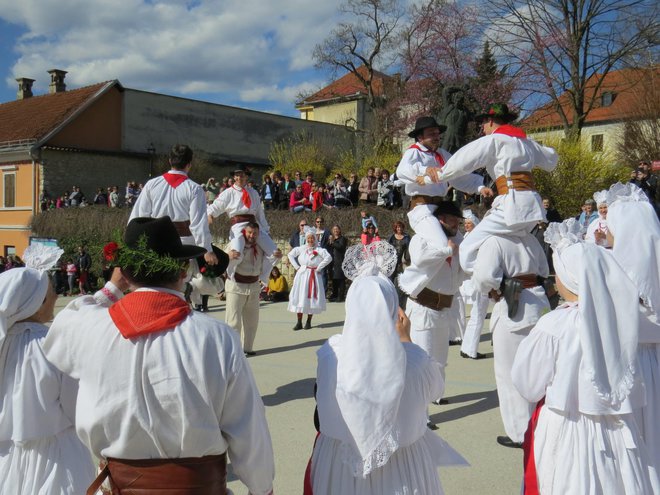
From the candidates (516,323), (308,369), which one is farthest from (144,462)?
(308,369)

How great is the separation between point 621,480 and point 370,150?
28612 millimetres

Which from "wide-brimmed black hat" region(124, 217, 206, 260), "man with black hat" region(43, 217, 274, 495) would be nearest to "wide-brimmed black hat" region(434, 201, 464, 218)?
"wide-brimmed black hat" region(124, 217, 206, 260)

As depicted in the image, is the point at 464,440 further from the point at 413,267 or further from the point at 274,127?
the point at 274,127

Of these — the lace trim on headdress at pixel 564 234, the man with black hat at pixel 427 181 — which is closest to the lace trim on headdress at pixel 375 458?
the lace trim on headdress at pixel 564 234

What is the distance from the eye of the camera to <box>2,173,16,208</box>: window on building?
2983 centimetres

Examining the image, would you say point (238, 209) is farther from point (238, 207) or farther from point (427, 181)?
point (427, 181)

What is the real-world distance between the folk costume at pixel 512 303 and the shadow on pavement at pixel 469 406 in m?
0.89

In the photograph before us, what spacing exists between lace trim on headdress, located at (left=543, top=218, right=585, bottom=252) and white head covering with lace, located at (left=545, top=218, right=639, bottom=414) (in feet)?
0.72

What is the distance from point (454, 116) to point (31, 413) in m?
6.19

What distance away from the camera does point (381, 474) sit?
2.81 m

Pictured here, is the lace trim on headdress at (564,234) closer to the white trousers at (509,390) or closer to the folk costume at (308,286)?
the white trousers at (509,390)

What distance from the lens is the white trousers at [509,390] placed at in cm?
464

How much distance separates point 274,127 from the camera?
36.9 m

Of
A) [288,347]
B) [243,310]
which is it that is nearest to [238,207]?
[243,310]
